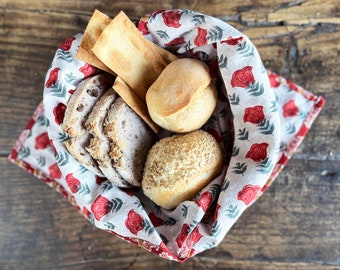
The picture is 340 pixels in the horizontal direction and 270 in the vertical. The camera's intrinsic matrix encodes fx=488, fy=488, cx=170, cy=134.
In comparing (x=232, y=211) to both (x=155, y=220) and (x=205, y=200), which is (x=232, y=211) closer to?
(x=205, y=200)

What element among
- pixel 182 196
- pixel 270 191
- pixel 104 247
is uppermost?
pixel 182 196

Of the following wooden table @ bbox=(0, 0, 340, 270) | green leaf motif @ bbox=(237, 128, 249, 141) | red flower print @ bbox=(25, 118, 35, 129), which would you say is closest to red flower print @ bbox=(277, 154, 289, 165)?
wooden table @ bbox=(0, 0, 340, 270)

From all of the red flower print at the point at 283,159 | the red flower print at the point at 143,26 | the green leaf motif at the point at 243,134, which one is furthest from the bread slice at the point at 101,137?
the red flower print at the point at 283,159

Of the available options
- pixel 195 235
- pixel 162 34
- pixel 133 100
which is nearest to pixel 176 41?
pixel 162 34

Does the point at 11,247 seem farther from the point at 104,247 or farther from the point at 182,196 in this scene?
the point at 182,196

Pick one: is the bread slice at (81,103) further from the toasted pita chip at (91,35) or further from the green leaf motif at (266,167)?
the green leaf motif at (266,167)

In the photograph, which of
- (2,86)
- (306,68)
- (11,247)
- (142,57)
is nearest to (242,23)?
(306,68)

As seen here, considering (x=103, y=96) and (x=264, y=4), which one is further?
(x=264, y=4)
